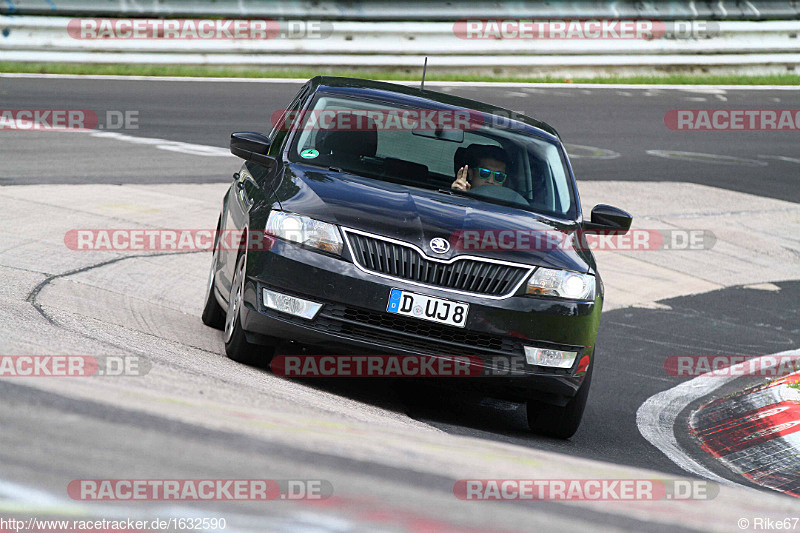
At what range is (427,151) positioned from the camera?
23.6ft

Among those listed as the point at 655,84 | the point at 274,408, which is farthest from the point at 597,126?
the point at 274,408

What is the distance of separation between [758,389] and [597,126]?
43.7 ft

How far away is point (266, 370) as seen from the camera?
21.0 ft

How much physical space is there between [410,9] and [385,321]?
19.1 metres

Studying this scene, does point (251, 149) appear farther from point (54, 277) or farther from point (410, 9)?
point (410, 9)

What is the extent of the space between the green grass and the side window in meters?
14.8

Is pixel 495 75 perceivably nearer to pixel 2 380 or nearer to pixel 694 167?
pixel 694 167
